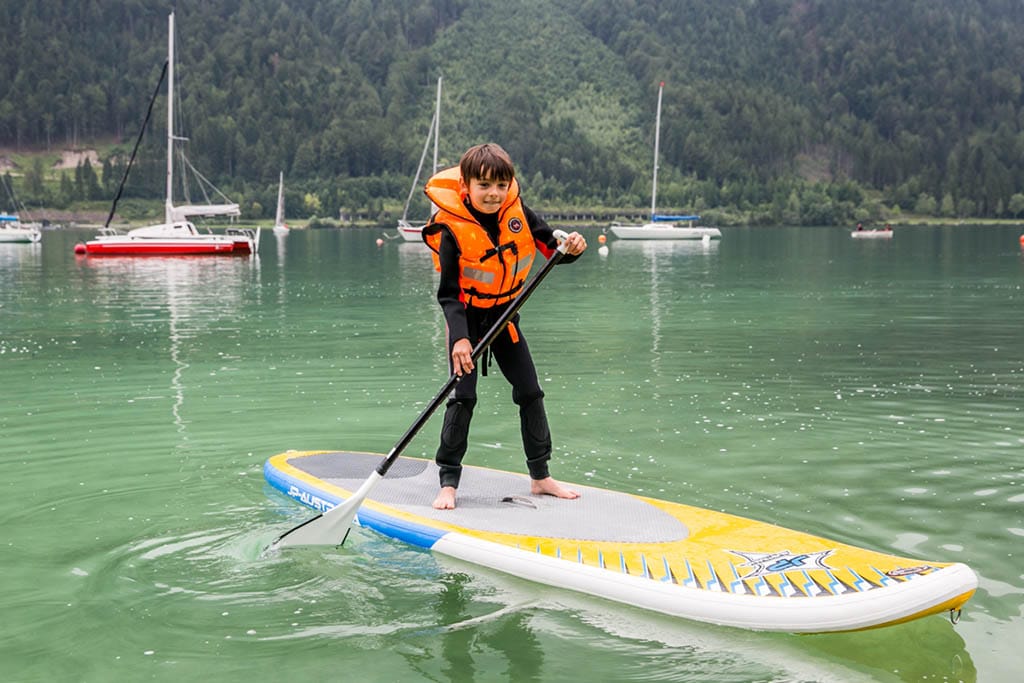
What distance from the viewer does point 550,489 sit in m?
7.18

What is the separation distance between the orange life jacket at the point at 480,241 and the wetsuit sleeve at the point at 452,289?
0.04 meters

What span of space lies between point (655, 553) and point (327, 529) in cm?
205

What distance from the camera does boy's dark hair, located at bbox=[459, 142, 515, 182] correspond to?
6535 millimetres

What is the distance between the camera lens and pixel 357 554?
6602 mm

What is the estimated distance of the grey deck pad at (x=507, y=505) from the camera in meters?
6.38

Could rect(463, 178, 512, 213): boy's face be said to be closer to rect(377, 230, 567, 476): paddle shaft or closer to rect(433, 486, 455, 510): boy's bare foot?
rect(377, 230, 567, 476): paddle shaft

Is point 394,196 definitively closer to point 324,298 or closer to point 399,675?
point 324,298

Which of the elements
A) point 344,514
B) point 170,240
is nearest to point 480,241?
point 344,514

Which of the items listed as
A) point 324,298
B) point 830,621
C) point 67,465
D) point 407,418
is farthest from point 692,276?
point 830,621

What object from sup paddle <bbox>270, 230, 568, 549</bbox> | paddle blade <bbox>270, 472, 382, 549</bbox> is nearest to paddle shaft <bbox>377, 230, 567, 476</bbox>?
sup paddle <bbox>270, 230, 568, 549</bbox>

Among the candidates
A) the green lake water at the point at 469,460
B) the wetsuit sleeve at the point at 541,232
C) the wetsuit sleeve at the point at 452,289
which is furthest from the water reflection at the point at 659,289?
the wetsuit sleeve at the point at 452,289

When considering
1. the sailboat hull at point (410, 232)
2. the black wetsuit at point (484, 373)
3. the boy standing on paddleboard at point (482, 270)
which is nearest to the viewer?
the boy standing on paddleboard at point (482, 270)

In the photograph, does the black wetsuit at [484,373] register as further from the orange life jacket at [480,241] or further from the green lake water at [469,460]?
the green lake water at [469,460]

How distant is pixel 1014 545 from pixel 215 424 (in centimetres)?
729
